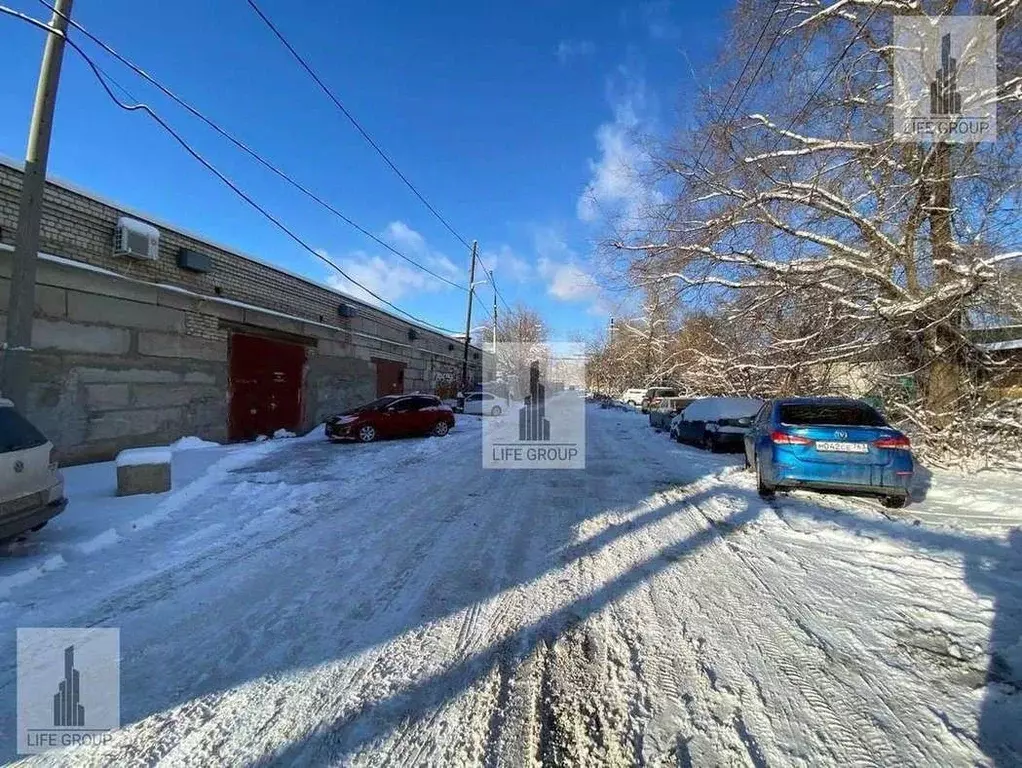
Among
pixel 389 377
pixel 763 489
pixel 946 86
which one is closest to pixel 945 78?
pixel 946 86

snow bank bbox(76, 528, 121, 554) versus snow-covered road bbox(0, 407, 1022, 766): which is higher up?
snow bank bbox(76, 528, 121, 554)

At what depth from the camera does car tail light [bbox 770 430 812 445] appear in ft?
20.3

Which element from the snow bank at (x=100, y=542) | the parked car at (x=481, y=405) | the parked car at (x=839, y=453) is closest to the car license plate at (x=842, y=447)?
the parked car at (x=839, y=453)

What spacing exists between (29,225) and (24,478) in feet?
14.0

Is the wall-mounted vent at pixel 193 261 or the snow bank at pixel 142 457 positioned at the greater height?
the wall-mounted vent at pixel 193 261

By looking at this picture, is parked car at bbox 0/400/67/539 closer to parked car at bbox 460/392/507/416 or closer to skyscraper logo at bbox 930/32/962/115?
skyscraper logo at bbox 930/32/962/115

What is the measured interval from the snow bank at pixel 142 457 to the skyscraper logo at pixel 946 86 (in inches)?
576

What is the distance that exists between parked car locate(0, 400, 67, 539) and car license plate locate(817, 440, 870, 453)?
27.4 feet

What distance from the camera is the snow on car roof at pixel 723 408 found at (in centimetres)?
1299

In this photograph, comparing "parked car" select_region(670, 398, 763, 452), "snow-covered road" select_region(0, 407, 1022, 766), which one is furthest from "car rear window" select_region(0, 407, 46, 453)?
"parked car" select_region(670, 398, 763, 452)

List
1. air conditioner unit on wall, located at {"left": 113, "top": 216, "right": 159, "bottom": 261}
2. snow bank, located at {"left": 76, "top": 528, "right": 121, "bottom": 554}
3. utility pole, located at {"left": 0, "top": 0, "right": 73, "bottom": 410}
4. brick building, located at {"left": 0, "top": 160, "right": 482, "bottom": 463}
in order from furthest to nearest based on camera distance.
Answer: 1. air conditioner unit on wall, located at {"left": 113, "top": 216, "right": 159, "bottom": 261}
2. brick building, located at {"left": 0, "top": 160, "right": 482, "bottom": 463}
3. utility pole, located at {"left": 0, "top": 0, "right": 73, "bottom": 410}
4. snow bank, located at {"left": 76, "top": 528, "right": 121, "bottom": 554}

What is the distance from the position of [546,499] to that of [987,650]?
190 inches

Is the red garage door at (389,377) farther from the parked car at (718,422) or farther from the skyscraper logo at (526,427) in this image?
the parked car at (718,422)

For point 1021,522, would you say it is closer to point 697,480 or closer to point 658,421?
point 697,480
